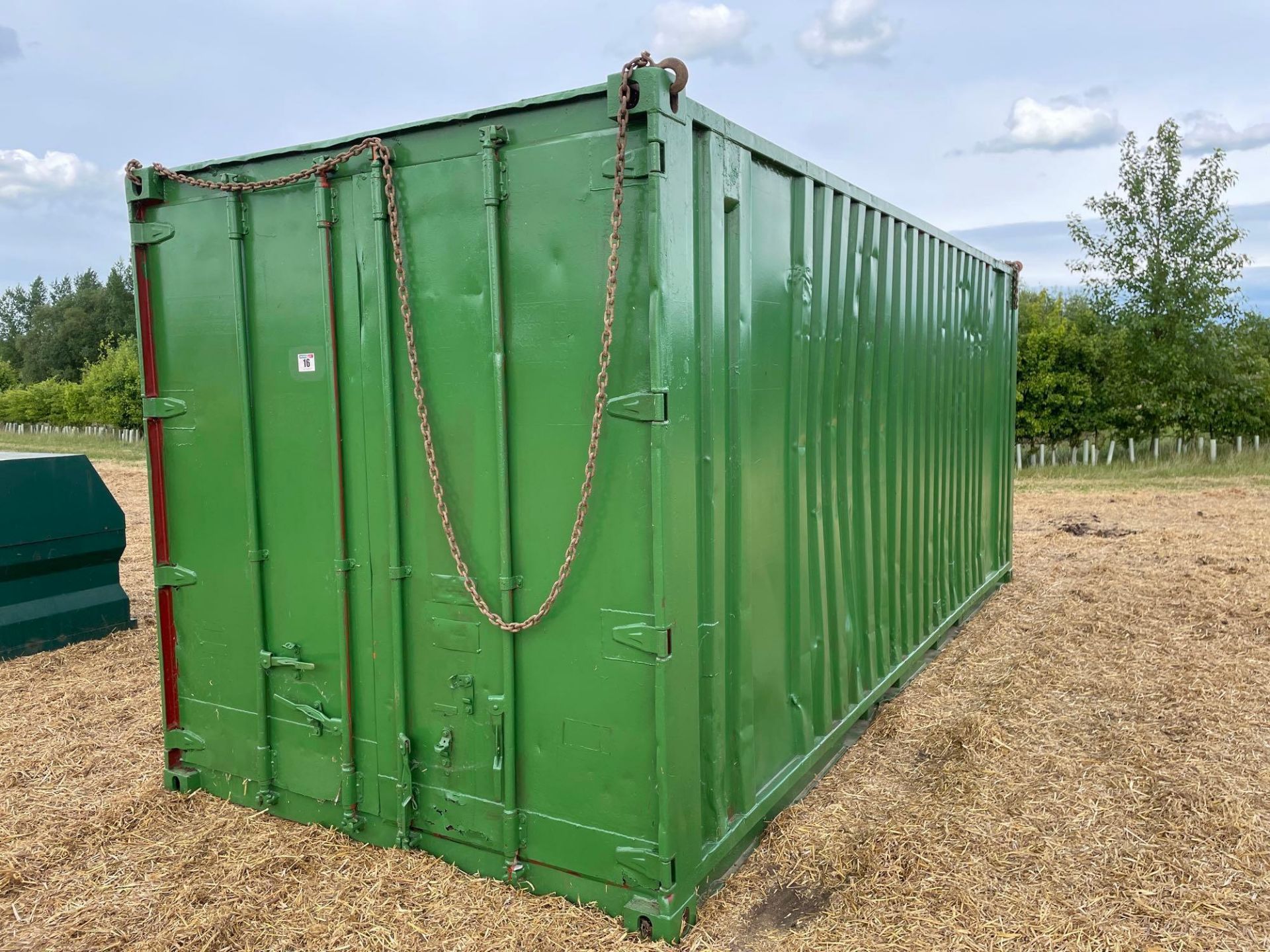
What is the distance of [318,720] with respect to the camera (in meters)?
4.23

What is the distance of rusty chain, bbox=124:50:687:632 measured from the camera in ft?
10.6

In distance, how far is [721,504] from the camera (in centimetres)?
374

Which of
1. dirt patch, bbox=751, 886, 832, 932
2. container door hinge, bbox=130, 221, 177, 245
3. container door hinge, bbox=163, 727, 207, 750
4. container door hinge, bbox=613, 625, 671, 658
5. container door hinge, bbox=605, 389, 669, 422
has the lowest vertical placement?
dirt patch, bbox=751, 886, 832, 932

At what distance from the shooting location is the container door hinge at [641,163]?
3.18 meters

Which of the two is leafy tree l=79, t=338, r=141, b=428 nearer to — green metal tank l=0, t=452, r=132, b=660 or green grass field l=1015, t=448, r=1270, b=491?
green grass field l=1015, t=448, r=1270, b=491

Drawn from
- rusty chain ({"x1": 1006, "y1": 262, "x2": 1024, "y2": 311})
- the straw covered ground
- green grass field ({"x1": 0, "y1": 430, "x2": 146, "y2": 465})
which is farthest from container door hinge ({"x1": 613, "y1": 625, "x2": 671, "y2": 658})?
green grass field ({"x1": 0, "y1": 430, "x2": 146, "y2": 465})

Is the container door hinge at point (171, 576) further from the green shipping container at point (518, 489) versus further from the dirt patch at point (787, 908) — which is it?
the dirt patch at point (787, 908)

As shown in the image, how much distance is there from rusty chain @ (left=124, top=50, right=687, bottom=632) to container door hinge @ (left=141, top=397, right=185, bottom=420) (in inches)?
39.5

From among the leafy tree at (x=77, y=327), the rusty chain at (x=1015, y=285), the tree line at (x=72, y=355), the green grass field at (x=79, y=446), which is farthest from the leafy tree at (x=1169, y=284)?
the leafy tree at (x=77, y=327)

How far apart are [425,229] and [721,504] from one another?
1.57 metres

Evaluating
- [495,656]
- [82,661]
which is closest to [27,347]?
[82,661]

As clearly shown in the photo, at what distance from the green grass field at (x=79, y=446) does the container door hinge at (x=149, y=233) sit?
25.9m

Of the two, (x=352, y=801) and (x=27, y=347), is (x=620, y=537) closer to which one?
(x=352, y=801)

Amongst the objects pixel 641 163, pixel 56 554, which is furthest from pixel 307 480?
pixel 56 554
